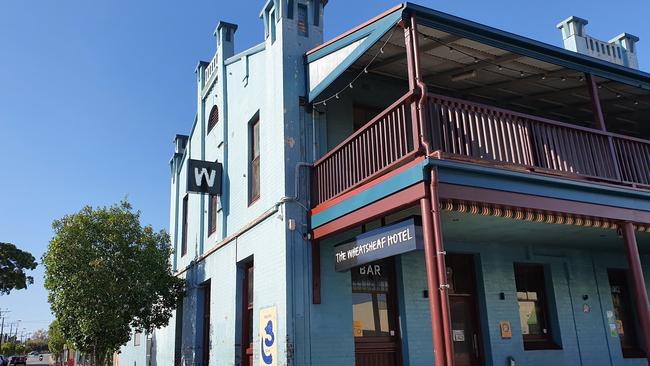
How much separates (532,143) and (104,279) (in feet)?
34.9

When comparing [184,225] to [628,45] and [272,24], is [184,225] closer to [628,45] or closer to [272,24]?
[272,24]

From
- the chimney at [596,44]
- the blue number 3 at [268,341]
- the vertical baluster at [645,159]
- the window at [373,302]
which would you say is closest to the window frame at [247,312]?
the blue number 3 at [268,341]

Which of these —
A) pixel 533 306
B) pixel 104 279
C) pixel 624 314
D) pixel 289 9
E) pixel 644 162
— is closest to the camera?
pixel 644 162

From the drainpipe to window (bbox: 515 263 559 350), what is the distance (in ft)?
19.7

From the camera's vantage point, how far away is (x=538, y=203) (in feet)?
25.1

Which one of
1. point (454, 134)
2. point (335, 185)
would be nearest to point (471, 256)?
point (335, 185)

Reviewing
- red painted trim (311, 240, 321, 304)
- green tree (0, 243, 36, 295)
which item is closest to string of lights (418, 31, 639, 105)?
red painted trim (311, 240, 321, 304)

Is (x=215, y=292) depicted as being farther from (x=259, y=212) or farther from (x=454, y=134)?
(x=454, y=134)

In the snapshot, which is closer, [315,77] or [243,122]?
[315,77]

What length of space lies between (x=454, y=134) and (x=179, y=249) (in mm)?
13767

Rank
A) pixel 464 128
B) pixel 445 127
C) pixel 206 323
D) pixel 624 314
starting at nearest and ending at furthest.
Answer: pixel 445 127 → pixel 464 128 → pixel 624 314 → pixel 206 323

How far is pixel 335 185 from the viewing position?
9070mm

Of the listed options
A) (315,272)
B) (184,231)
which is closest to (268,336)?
(315,272)

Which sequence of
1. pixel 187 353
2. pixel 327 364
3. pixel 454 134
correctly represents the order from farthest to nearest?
pixel 187 353 → pixel 327 364 → pixel 454 134
